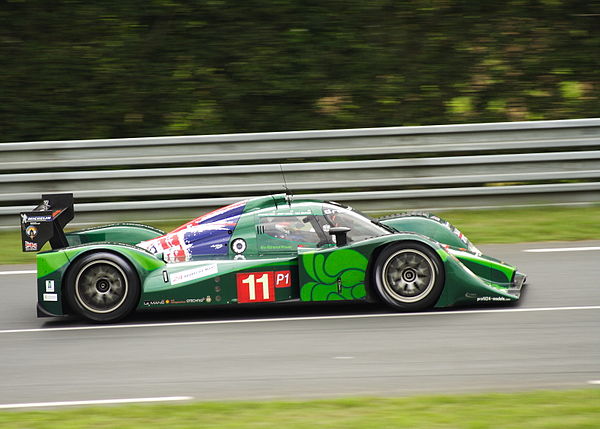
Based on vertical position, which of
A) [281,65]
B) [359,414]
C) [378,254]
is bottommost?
[359,414]

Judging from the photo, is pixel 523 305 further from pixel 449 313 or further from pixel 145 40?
pixel 145 40

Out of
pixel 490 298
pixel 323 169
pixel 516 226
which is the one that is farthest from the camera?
pixel 323 169

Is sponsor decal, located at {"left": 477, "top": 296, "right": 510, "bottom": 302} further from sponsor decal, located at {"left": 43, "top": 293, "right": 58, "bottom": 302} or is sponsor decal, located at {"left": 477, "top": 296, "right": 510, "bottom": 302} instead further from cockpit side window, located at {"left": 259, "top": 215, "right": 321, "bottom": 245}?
sponsor decal, located at {"left": 43, "top": 293, "right": 58, "bottom": 302}

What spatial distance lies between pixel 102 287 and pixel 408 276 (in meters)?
2.75

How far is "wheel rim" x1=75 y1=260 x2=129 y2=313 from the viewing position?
25.4 ft

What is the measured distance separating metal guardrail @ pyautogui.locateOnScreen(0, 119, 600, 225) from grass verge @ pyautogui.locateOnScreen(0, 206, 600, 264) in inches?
7.9

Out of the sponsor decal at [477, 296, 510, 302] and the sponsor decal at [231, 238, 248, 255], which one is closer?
the sponsor decal at [477, 296, 510, 302]

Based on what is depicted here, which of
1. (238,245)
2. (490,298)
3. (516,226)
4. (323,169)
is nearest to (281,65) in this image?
(323,169)

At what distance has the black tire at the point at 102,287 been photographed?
7.71 m

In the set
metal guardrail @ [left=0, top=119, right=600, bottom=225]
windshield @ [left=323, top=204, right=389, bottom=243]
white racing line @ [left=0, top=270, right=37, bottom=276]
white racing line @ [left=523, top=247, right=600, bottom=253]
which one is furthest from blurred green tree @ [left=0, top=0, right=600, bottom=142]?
windshield @ [left=323, top=204, right=389, bottom=243]

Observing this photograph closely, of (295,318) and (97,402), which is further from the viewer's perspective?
(295,318)

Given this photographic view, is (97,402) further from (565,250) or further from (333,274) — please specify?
(565,250)

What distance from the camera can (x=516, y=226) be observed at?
437 inches

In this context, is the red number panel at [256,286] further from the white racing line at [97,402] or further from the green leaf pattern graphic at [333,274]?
the white racing line at [97,402]
